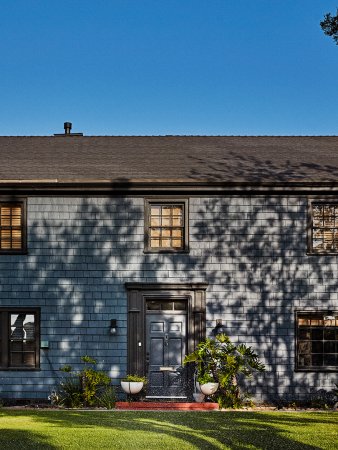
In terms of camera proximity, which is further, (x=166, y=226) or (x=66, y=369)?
(x=166, y=226)

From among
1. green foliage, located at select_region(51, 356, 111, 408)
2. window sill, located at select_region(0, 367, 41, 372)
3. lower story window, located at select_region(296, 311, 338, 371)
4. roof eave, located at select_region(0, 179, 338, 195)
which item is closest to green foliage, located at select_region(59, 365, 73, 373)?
green foliage, located at select_region(51, 356, 111, 408)

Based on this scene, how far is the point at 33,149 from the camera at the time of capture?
816 inches

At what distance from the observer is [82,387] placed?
55.6ft

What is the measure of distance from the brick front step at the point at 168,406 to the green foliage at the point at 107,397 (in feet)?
0.51

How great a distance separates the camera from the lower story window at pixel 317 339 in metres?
17.8

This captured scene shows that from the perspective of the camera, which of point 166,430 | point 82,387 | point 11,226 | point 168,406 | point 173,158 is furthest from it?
point 173,158

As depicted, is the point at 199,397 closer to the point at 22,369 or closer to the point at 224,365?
the point at 224,365

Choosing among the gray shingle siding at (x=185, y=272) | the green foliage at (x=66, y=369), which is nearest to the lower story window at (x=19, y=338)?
the gray shingle siding at (x=185, y=272)

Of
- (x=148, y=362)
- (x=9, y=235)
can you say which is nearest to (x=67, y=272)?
(x=9, y=235)

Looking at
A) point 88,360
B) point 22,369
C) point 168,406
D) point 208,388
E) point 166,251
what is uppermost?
point 166,251

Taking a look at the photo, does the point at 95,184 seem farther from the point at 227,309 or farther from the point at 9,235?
the point at 227,309

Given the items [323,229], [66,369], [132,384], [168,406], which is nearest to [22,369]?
[66,369]

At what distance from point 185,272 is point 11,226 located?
4175mm

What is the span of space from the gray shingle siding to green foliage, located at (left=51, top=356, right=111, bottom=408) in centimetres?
38
